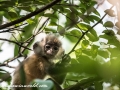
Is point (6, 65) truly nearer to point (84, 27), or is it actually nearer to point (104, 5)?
point (84, 27)

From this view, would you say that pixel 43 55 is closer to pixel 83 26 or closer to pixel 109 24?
pixel 83 26

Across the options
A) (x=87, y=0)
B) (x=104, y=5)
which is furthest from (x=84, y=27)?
(x=104, y=5)

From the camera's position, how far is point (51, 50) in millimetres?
3047

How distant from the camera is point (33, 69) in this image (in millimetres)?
2828

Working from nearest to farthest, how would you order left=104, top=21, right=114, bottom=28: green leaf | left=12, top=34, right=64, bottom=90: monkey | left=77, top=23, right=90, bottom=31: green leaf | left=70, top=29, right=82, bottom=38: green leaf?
1. left=104, top=21, right=114, bottom=28: green leaf
2. left=77, top=23, right=90, bottom=31: green leaf
3. left=70, top=29, right=82, bottom=38: green leaf
4. left=12, top=34, right=64, bottom=90: monkey

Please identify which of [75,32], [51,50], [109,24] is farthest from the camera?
[51,50]

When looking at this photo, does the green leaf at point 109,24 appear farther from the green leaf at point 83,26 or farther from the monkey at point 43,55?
the monkey at point 43,55

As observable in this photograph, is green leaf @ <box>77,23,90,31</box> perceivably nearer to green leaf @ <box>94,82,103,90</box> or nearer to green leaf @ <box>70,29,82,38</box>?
green leaf @ <box>70,29,82,38</box>

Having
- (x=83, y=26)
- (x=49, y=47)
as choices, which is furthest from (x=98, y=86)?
(x=49, y=47)

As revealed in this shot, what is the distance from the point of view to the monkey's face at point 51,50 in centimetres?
301

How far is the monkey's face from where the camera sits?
Answer: 9.88 feet

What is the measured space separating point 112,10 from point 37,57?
1.99 metres

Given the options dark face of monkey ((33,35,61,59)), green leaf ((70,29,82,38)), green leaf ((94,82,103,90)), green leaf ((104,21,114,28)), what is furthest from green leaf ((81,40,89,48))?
dark face of monkey ((33,35,61,59))

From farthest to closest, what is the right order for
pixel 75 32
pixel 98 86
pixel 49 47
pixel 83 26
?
pixel 49 47, pixel 75 32, pixel 83 26, pixel 98 86
